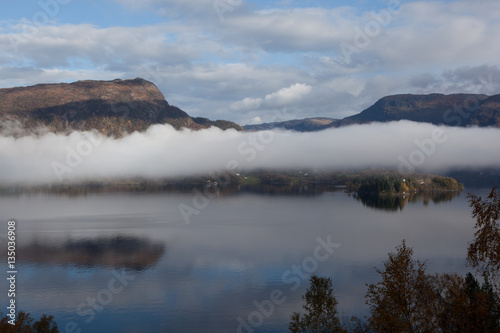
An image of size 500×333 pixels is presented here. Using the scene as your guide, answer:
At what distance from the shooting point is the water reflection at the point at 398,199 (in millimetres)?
123356

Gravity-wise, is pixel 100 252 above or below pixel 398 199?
above

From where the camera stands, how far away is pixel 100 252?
6444 centimetres

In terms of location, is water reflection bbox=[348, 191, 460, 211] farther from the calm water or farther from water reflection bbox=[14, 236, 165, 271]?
water reflection bbox=[14, 236, 165, 271]

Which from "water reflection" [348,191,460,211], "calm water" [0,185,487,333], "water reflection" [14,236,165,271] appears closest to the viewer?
"calm water" [0,185,487,333]

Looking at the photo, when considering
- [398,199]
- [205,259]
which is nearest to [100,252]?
[205,259]

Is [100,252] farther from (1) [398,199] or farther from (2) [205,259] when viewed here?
(1) [398,199]

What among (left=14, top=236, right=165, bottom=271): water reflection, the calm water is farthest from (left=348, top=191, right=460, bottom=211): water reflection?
(left=14, top=236, right=165, bottom=271): water reflection

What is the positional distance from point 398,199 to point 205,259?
101 meters

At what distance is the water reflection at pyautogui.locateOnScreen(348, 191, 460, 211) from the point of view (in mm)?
123356

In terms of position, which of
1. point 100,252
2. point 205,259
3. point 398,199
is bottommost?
point 398,199

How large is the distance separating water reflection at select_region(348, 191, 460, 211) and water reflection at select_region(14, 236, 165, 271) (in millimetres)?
75096

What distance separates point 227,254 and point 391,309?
47.5 metres

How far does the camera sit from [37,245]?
231 ft

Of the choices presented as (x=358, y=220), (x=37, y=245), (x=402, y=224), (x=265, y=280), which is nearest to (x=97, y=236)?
(x=37, y=245)
